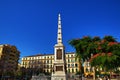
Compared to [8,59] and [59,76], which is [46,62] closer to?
[8,59]

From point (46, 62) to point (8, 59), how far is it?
33725mm

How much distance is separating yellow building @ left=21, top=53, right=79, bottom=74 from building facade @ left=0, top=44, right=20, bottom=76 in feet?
77.1

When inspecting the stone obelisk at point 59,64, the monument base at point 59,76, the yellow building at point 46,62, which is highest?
the yellow building at point 46,62

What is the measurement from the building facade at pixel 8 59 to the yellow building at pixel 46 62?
2349 cm

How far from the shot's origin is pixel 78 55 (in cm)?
4350

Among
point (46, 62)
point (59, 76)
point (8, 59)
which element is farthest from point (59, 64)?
point (46, 62)

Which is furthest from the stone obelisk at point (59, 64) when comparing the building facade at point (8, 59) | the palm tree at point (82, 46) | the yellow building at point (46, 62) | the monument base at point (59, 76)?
the yellow building at point (46, 62)

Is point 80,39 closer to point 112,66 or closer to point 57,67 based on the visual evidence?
point 57,67

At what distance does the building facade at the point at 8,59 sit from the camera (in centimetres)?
8256

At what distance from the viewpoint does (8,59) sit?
87812 mm

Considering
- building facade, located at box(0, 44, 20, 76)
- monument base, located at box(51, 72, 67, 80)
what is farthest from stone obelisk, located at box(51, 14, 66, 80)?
building facade, located at box(0, 44, 20, 76)

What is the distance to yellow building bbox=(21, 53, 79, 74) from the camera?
366ft

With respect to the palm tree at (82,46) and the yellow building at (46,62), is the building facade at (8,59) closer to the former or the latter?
the yellow building at (46,62)

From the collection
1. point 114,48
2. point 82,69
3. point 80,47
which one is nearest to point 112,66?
point 114,48
